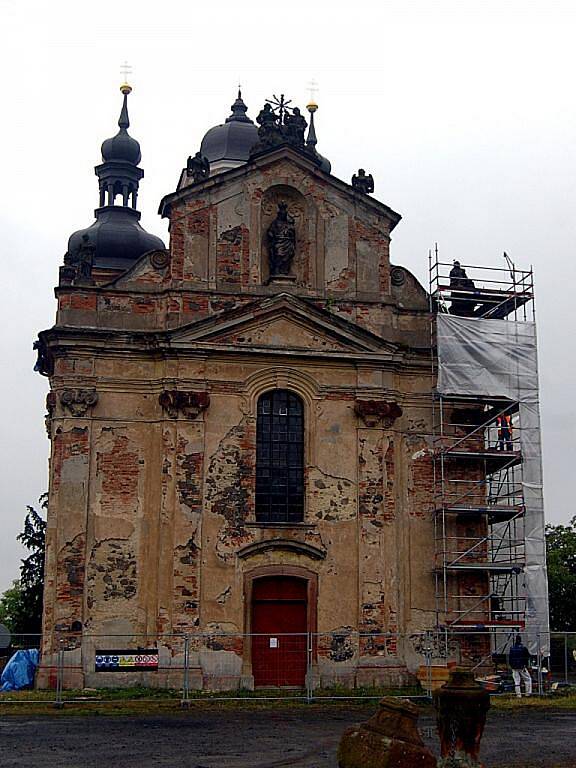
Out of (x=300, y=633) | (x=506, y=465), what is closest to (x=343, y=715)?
(x=300, y=633)

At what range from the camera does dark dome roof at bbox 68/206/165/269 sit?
37531 mm

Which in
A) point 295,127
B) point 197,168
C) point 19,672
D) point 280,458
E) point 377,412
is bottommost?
point 19,672

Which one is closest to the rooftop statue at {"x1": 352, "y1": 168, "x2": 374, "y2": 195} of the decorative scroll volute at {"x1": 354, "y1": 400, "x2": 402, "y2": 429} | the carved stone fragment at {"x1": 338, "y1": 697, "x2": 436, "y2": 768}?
the decorative scroll volute at {"x1": 354, "y1": 400, "x2": 402, "y2": 429}

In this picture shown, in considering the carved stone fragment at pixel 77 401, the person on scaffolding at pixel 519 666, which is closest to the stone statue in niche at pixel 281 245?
the carved stone fragment at pixel 77 401

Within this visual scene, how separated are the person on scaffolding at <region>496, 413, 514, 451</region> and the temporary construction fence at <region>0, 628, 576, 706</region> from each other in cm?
509

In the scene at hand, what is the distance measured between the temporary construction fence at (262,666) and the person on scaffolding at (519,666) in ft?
1.21

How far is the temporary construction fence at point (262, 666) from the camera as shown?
2486 cm

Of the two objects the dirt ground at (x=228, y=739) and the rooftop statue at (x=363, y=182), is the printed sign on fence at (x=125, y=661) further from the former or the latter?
the rooftop statue at (x=363, y=182)

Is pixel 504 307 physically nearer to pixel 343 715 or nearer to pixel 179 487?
pixel 179 487

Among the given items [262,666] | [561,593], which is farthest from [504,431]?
[561,593]

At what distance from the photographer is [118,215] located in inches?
1537

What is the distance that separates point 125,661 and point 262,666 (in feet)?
10.9

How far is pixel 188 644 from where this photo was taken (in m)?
25.1

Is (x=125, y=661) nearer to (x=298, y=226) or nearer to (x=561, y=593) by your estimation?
(x=298, y=226)
